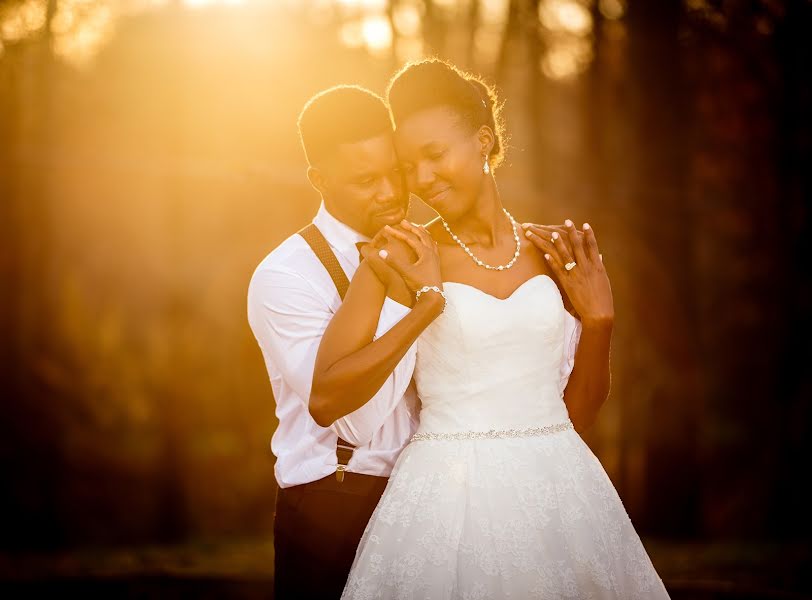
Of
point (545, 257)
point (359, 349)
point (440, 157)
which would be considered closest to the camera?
point (359, 349)

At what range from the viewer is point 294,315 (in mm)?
3252

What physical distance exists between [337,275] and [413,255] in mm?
378

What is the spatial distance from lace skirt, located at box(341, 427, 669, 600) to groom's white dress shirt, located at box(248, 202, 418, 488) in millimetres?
172

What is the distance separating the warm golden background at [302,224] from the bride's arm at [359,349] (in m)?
3.75

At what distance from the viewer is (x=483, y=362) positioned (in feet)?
10.3

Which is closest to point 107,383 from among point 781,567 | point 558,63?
point 558,63

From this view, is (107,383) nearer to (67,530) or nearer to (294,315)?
(67,530)

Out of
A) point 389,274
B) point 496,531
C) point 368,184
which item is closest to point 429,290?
point 389,274

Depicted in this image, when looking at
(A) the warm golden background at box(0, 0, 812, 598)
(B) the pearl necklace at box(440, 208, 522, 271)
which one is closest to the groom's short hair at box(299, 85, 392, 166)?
(B) the pearl necklace at box(440, 208, 522, 271)

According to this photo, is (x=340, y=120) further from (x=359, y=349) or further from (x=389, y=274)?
(x=359, y=349)

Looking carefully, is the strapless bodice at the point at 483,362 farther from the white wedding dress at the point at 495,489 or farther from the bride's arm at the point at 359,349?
the bride's arm at the point at 359,349

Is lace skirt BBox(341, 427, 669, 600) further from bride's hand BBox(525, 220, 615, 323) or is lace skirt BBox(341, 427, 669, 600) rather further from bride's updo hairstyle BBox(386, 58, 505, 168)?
bride's updo hairstyle BBox(386, 58, 505, 168)

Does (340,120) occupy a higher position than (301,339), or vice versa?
(340,120)

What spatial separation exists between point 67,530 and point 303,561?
508 centimetres
